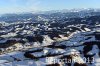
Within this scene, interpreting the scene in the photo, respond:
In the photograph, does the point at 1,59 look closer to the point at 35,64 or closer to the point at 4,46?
the point at 35,64

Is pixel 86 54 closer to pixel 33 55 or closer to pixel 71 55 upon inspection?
pixel 71 55

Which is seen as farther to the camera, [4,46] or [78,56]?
[4,46]

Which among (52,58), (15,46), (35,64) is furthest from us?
(15,46)

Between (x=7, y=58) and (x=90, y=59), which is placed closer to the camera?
(x=90, y=59)

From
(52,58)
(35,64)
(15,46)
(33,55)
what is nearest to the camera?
(35,64)

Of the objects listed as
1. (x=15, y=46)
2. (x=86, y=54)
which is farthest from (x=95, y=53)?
(x=15, y=46)

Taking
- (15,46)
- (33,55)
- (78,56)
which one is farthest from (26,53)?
(15,46)

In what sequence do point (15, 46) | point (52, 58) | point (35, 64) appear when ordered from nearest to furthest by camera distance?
point (35, 64), point (52, 58), point (15, 46)

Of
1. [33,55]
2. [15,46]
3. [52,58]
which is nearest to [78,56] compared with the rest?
[52,58]

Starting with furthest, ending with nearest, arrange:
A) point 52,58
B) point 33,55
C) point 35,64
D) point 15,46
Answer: point 15,46 < point 33,55 < point 52,58 < point 35,64
